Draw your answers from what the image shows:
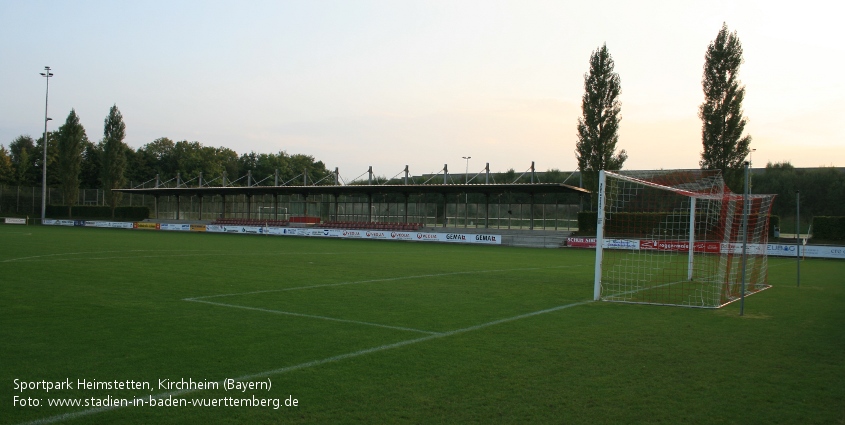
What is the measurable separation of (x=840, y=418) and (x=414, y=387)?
12.6 feet

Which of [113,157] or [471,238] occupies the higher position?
[113,157]

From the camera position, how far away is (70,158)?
69.2 m

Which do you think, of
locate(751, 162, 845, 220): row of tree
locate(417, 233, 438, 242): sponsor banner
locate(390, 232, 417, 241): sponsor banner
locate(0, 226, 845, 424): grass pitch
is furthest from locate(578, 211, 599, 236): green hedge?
locate(0, 226, 845, 424): grass pitch

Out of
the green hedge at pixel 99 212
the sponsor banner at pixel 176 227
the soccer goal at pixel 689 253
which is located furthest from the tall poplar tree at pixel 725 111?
the green hedge at pixel 99 212

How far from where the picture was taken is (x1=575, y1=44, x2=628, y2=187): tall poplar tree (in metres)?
45.0

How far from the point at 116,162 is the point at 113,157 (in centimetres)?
65

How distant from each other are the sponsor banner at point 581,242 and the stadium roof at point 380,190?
5.78 m

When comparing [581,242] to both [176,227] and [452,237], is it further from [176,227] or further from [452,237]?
[176,227]

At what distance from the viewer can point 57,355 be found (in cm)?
709

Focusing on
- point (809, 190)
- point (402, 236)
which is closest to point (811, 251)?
point (402, 236)

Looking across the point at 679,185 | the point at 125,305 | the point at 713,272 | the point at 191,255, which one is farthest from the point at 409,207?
the point at 125,305

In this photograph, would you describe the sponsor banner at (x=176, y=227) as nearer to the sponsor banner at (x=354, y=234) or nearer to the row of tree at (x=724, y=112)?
the sponsor banner at (x=354, y=234)

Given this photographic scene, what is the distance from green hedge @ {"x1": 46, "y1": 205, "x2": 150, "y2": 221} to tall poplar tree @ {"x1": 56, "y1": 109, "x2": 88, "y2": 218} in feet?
3.71

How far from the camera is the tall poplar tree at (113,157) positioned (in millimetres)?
69875
